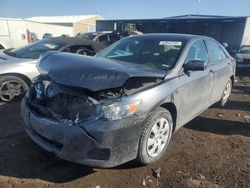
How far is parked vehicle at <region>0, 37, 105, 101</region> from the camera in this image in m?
5.37

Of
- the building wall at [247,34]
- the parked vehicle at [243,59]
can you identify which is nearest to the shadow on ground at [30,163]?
the parked vehicle at [243,59]

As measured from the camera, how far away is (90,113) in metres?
2.81

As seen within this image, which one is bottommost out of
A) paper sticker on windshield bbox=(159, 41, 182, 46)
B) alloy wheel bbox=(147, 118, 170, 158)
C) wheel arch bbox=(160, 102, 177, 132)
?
alloy wheel bbox=(147, 118, 170, 158)

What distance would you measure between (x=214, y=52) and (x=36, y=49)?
156 inches

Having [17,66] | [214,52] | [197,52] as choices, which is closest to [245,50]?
[214,52]

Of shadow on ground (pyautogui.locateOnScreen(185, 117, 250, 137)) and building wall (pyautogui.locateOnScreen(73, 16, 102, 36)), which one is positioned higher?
shadow on ground (pyautogui.locateOnScreen(185, 117, 250, 137))

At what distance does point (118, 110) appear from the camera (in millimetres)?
2762

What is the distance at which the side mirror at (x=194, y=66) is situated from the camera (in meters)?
3.59

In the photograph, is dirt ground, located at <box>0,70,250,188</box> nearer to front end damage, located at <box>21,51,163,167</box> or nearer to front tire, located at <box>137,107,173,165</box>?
front tire, located at <box>137,107,173,165</box>

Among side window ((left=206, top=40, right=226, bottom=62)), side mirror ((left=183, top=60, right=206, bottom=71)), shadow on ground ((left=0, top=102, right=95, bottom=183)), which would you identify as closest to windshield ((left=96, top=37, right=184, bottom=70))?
side mirror ((left=183, top=60, right=206, bottom=71))

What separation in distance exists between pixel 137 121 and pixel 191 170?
1.05m

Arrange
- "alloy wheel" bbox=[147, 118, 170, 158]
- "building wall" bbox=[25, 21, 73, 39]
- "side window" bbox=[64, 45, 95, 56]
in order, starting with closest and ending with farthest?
"alloy wheel" bbox=[147, 118, 170, 158], "side window" bbox=[64, 45, 95, 56], "building wall" bbox=[25, 21, 73, 39]

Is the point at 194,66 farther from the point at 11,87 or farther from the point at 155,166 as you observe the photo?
the point at 11,87

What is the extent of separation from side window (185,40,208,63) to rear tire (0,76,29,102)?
3.46m
